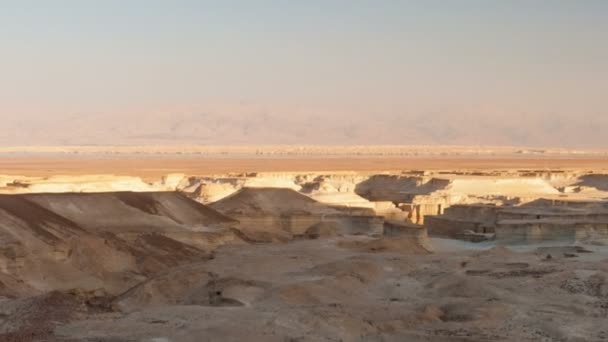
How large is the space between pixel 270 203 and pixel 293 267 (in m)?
24.1

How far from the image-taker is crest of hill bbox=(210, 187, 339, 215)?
2292 inches

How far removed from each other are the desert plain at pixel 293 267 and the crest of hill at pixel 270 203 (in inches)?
5.5

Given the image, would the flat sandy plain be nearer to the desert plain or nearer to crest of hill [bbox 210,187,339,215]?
crest of hill [bbox 210,187,339,215]

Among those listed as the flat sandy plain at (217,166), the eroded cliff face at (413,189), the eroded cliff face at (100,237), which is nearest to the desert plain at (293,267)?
the eroded cliff face at (100,237)

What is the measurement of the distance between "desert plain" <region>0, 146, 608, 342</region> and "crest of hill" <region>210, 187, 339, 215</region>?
141 mm

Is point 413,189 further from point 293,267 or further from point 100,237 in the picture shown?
point 100,237

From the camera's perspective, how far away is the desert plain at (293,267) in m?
23.6

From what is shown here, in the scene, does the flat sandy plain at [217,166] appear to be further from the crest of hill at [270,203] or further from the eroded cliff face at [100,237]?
the eroded cliff face at [100,237]

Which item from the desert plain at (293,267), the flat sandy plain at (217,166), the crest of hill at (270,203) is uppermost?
the flat sandy plain at (217,166)

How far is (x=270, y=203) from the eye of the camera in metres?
61.1

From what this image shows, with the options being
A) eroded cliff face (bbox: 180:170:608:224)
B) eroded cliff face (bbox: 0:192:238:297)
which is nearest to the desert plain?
eroded cliff face (bbox: 0:192:238:297)

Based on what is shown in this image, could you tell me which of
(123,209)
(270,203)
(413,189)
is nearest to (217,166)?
(413,189)

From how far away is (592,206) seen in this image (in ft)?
196

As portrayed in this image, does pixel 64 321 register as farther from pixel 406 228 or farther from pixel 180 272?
pixel 406 228
